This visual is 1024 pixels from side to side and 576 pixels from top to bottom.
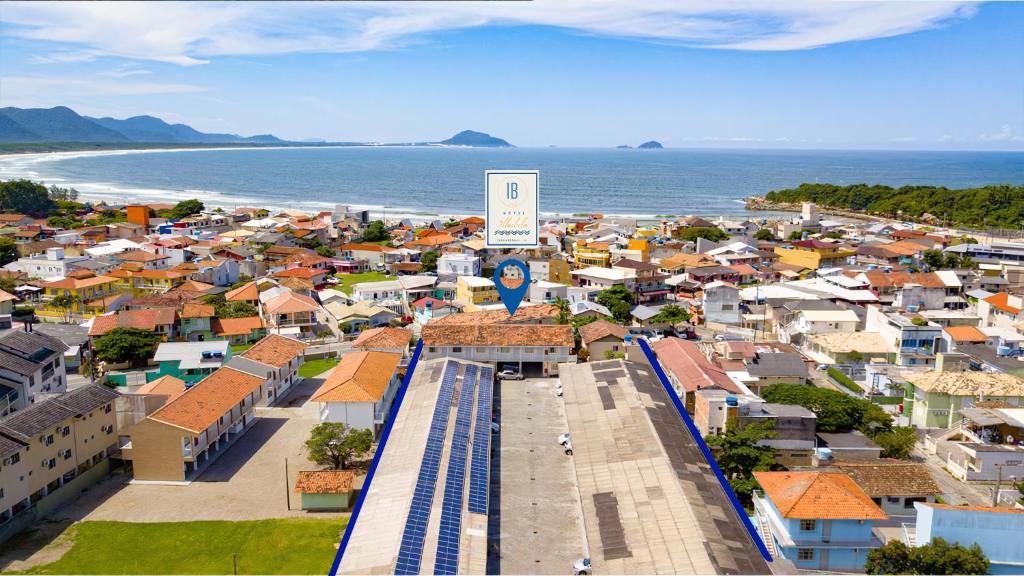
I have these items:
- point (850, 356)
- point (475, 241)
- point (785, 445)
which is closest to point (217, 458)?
point (785, 445)

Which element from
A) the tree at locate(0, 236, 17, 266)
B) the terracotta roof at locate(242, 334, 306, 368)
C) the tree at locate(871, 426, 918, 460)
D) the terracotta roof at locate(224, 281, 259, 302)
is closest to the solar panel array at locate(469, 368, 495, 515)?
the terracotta roof at locate(242, 334, 306, 368)

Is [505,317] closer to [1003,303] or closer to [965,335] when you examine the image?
[965,335]

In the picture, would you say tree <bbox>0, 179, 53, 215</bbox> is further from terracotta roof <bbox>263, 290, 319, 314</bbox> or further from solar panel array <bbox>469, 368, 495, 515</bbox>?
solar panel array <bbox>469, 368, 495, 515</bbox>

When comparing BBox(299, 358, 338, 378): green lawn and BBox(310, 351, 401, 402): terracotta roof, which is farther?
BBox(299, 358, 338, 378): green lawn

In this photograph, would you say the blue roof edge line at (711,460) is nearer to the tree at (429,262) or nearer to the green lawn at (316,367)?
the green lawn at (316,367)

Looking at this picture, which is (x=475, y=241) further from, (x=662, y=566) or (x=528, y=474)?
(x=662, y=566)

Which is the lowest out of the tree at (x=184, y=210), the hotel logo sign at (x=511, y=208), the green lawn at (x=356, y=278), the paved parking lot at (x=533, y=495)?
the paved parking lot at (x=533, y=495)

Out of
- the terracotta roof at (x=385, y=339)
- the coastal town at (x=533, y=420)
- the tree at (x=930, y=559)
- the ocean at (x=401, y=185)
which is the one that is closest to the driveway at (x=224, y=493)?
the coastal town at (x=533, y=420)
